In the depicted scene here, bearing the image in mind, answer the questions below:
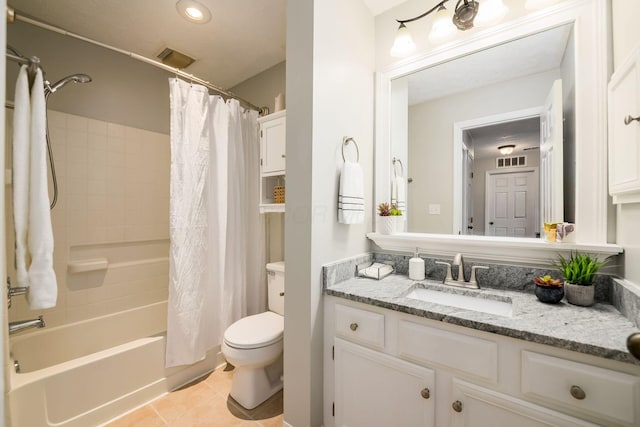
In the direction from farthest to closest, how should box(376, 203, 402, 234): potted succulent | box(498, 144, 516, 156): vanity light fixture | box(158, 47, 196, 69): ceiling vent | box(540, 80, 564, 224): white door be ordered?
1. box(158, 47, 196, 69): ceiling vent
2. box(376, 203, 402, 234): potted succulent
3. box(498, 144, 516, 156): vanity light fixture
4. box(540, 80, 564, 224): white door

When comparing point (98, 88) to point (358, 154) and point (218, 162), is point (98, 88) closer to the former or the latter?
point (218, 162)

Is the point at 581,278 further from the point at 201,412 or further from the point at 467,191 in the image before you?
the point at 201,412

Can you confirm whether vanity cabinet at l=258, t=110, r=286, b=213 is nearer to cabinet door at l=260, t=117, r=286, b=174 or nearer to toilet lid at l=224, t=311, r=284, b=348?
cabinet door at l=260, t=117, r=286, b=174

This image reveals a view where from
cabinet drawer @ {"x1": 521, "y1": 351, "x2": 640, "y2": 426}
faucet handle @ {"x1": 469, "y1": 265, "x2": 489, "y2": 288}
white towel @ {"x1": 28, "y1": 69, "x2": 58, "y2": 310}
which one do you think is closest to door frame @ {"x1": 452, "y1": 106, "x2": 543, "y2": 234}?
faucet handle @ {"x1": 469, "y1": 265, "x2": 489, "y2": 288}

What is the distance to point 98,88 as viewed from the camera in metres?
2.04

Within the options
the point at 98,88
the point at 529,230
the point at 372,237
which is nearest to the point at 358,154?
the point at 372,237

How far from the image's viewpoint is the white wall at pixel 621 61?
898 millimetres

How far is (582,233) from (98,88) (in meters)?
3.27

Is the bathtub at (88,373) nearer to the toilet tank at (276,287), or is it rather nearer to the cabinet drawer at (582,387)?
the toilet tank at (276,287)

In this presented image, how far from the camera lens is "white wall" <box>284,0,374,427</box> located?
1.24 meters

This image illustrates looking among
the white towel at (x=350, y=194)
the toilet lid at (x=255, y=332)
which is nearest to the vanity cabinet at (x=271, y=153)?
the white towel at (x=350, y=194)

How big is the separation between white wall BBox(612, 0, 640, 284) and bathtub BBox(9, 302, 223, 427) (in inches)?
95.9

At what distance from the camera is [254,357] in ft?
4.95

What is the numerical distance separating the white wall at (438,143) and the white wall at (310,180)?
0.55 metres
